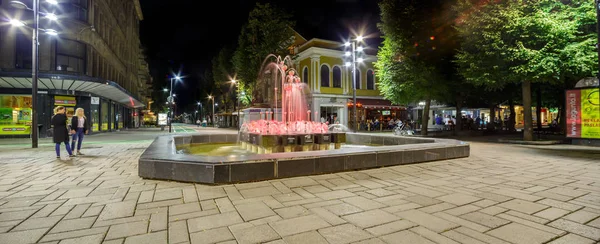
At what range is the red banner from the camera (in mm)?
14250

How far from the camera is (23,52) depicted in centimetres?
1920

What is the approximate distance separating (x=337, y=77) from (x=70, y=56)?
1022 inches

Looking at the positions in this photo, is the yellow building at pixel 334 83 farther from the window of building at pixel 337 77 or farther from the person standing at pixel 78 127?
the person standing at pixel 78 127

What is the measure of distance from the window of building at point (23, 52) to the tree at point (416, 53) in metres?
25.1

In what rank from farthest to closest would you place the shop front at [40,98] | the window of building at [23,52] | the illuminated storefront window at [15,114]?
the window of building at [23,52] → the illuminated storefront window at [15,114] → the shop front at [40,98]

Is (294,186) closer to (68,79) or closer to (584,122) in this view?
(584,122)

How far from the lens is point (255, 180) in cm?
555

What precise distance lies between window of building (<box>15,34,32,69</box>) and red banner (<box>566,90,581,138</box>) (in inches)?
1274

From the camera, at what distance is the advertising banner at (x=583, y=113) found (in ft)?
44.6

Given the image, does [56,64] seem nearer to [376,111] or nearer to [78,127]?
[78,127]

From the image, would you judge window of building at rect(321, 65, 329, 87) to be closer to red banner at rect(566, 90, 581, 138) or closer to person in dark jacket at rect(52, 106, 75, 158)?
red banner at rect(566, 90, 581, 138)

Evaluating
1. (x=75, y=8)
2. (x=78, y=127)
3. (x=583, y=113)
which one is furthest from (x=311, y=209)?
(x=75, y=8)

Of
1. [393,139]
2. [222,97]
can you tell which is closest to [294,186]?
[393,139]

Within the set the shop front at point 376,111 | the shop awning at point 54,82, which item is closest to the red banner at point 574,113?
the shop front at point 376,111
